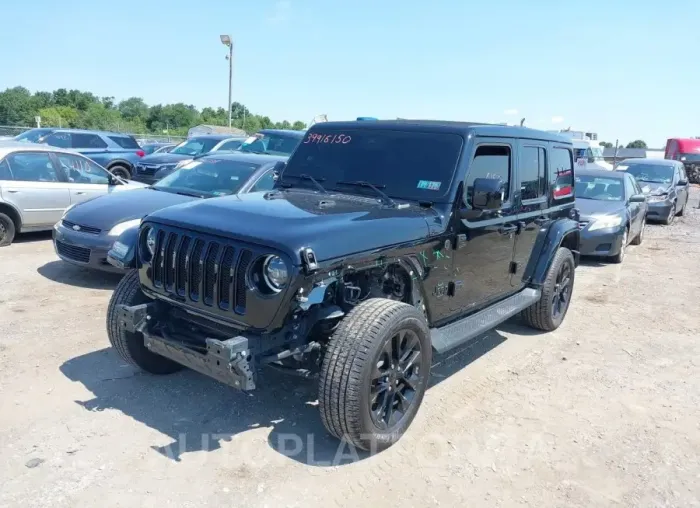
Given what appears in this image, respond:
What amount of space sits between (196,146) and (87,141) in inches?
127

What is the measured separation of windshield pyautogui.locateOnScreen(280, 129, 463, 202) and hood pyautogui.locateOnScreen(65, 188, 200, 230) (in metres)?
2.61

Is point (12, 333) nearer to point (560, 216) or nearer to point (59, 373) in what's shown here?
point (59, 373)

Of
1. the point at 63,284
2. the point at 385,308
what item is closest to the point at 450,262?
the point at 385,308

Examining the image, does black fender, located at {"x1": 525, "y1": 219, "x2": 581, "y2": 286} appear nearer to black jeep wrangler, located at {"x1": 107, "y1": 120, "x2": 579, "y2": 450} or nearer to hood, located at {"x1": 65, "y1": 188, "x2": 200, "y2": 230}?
black jeep wrangler, located at {"x1": 107, "y1": 120, "x2": 579, "y2": 450}

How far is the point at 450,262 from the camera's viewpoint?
445 cm

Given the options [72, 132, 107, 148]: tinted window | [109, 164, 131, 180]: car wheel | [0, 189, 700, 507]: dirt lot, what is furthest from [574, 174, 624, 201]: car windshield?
[72, 132, 107, 148]: tinted window

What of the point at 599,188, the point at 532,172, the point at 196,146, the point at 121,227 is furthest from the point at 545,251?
the point at 196,146

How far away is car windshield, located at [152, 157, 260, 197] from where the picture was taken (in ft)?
24.7

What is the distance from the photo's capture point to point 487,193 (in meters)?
4.33

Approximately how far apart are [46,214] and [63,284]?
105 inches

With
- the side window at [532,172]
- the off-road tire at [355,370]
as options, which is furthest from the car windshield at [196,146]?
the off-road tire at [355,370]

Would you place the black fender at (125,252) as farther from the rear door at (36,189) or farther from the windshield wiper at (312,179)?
the rear door at (36,189)

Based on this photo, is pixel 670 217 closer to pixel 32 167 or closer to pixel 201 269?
pixel 32 167

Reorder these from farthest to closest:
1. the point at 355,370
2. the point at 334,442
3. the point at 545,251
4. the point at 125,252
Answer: the point at 545,251 < the point at 125,252 < the point at 334,442 < the point at 355,370
